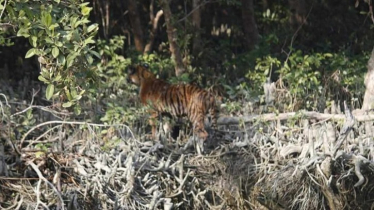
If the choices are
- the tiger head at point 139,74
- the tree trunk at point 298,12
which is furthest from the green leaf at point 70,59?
the tree trunk at point 298,12

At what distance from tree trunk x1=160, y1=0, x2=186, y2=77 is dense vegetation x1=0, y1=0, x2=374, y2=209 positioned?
0.01 meters

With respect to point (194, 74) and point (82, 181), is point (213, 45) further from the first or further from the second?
point (82, 181)

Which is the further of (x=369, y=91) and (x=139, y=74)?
(x=139, y=74)

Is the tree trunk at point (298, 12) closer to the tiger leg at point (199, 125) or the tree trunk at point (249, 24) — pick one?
the tree trunk at point (249, 24)

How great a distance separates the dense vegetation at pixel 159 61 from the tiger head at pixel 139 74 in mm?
279

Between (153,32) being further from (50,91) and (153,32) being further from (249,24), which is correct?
(50,91)

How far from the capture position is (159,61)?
13.1m

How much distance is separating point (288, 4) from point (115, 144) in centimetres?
577

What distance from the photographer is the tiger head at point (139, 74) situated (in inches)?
450

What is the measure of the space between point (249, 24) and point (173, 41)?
2001 millimetres

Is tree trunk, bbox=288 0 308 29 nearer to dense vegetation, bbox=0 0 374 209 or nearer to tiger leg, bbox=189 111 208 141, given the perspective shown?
dense vegetation, bbox=0 0 374 209

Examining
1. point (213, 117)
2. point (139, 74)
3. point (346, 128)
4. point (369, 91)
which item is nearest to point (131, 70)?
point (139, 74)

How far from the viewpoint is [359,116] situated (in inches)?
413

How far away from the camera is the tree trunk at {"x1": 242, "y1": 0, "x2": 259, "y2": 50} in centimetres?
1395
